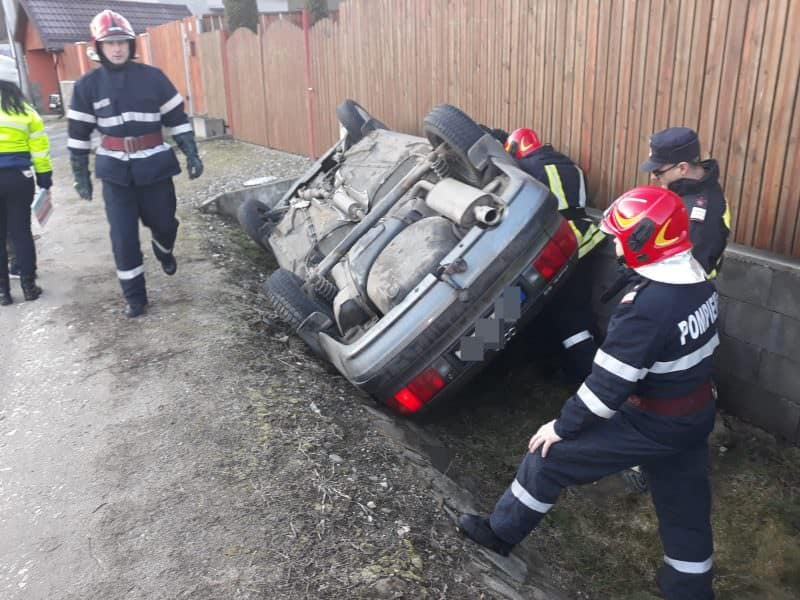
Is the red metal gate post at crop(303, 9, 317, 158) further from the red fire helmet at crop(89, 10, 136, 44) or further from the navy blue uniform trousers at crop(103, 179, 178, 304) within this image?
the red fire helmet at crop(89, 10, 136, 44)

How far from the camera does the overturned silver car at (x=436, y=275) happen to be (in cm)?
371

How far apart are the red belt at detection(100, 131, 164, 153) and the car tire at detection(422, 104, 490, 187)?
79.5 inches

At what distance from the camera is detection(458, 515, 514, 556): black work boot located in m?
2.98

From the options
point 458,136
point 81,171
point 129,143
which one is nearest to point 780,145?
point 458,136

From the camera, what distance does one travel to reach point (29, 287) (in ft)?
18.4

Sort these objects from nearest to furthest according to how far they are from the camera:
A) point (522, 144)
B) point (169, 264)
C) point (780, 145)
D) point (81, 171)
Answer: point (780, 145)
point (522, 144)
point (81, 171)
point (169, 264)

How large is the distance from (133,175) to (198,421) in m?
2.15

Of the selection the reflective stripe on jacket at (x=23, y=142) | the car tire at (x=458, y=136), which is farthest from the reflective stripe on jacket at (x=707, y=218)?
the reflective stripe on jacket at (x=23, y=142)

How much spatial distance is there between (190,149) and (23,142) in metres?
1.26

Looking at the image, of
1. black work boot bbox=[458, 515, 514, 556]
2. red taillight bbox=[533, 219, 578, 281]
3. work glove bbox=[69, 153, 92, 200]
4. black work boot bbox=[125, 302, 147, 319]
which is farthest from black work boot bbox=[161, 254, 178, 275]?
black work boot bbox=[458, 515, 514, 556]

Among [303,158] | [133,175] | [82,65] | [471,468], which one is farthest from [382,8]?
[82,65]

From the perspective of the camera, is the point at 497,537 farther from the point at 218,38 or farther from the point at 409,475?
the point at 218,38

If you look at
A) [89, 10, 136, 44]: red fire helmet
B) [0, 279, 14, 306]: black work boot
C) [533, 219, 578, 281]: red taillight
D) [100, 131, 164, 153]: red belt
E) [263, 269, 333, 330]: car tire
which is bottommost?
[0, 279, 14, 306]: black work boot

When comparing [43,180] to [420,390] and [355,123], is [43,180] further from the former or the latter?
[420,390]
